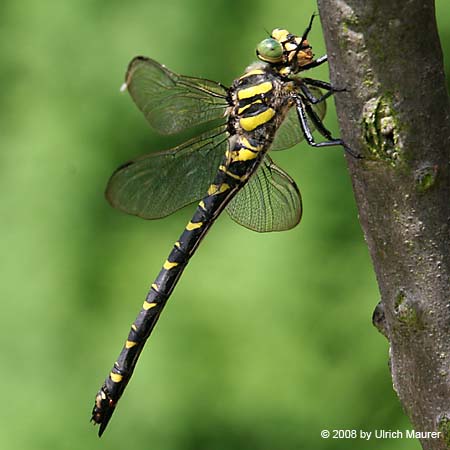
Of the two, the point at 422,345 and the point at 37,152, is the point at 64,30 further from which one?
the point at 422,345

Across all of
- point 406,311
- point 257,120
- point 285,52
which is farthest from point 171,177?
point 406,311

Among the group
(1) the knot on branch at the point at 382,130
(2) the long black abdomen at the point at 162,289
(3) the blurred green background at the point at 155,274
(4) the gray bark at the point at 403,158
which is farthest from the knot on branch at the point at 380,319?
(3) the blurred green background at the point at 155,274

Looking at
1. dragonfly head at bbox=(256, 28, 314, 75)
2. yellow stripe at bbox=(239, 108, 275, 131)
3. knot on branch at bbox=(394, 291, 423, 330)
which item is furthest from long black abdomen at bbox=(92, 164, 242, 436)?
knot on branch at bbox=(394, 291, 423, 330)

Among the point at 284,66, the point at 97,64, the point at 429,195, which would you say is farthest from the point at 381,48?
the point at 97,64

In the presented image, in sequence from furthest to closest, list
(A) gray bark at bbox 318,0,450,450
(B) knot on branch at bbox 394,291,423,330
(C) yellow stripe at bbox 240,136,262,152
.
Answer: (C) yellow stripe at bbox 240,136,262,152 < (B) knot on branch at bbox 394,291,423,330 < (A) gray bark at bbox 318,0,450,450

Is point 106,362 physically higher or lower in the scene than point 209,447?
higher

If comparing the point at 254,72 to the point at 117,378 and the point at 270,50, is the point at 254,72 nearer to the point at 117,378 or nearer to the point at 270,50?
the point at 270,50

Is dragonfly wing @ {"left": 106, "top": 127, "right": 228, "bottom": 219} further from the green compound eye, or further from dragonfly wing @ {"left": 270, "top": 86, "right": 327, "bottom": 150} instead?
the green compound eye
